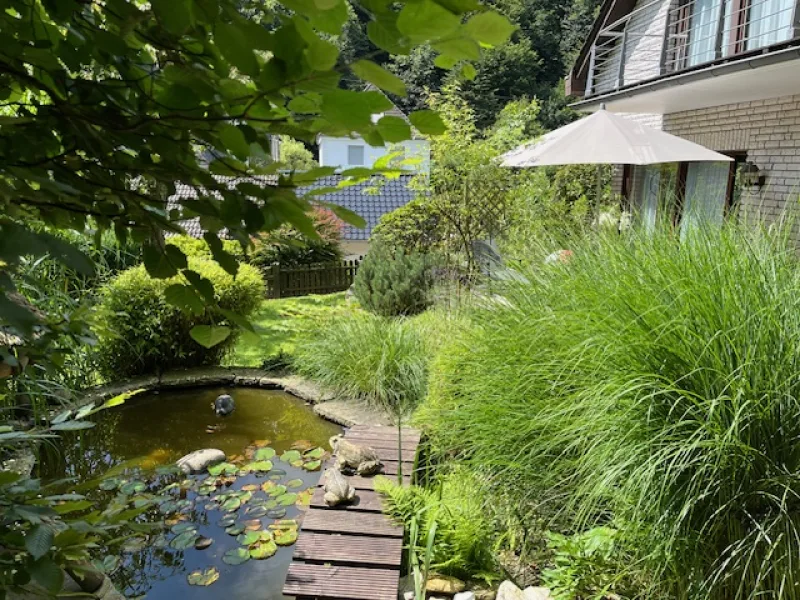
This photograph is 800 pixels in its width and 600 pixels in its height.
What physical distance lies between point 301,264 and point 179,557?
9856 mm

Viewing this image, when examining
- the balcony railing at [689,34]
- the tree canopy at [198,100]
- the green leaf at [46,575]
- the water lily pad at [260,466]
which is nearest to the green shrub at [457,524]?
the water lily pad at [260,466]

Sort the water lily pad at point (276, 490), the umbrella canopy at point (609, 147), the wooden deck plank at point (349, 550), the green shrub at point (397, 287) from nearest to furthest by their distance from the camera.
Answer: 1. the wooden deck plank at point (349, 550)
2. the water lily pad at point (276, 490)
3. the umbrella canopy at point (609, 147)
4. the green shrub at point (397, 287)

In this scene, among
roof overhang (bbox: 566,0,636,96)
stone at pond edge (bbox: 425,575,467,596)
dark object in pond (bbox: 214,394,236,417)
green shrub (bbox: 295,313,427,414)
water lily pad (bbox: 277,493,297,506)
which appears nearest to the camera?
stone at pond edge (bbox: 425,575,467,596)

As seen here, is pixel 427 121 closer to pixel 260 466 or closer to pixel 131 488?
pixel 131 488

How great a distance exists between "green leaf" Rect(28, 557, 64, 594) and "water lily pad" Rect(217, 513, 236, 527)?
3.51 m

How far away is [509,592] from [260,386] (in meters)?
4.41

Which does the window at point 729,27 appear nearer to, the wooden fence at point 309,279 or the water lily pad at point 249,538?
the water lily pad at point 249,538

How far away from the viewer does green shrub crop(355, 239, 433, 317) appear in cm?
830

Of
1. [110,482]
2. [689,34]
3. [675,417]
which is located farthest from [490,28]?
[689,34]

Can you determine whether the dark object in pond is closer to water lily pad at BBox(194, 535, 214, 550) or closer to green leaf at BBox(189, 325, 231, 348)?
water lily pad at BBox(194, 535, 214, 550)

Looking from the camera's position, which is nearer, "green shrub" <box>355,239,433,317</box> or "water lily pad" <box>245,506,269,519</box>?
"water lily pad" <box>245,506,269,519</box>

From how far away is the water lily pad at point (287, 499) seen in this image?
426 centimetres

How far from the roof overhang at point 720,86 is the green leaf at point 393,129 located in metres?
6.34

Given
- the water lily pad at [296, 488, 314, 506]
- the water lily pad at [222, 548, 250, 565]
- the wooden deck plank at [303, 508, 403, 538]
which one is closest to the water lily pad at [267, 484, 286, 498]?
the water lily pad at [296, 488, 314, 506]
